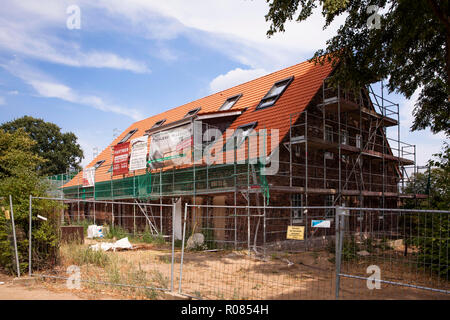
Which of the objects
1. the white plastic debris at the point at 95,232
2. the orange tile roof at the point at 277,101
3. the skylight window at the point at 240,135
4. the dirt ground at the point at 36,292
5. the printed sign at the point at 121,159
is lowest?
the white plastic debris at the point at 95,232

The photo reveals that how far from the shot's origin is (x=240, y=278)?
355 inches

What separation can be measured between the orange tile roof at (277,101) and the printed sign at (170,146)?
2453 millimetres

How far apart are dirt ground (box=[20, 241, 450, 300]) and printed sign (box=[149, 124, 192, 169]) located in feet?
16.7

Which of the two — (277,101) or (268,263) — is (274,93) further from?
(268,263)

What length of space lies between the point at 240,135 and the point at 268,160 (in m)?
2.49

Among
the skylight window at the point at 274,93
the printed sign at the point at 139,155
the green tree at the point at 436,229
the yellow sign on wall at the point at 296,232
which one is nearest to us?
the yellow sign on wall at the point at 296,232

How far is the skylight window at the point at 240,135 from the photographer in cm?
1559

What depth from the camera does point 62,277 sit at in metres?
7.76

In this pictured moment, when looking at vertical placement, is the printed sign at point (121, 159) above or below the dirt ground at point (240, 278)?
above

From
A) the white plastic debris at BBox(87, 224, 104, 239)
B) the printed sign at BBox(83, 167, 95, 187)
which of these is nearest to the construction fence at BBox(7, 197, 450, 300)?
the white plastic debris at BBox(87, 224, 104, 239)

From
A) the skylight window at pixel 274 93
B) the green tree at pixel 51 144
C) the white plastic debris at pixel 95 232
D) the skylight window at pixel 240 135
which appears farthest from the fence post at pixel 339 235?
the green tree at pixel 51 144

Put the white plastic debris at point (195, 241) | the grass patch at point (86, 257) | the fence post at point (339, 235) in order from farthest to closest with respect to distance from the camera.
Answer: the white plastic debris at point (195, 241), the grass patch at point (86, 257), the fence post at point (339, 235)

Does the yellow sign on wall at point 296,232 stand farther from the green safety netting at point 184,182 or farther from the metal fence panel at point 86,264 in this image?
the green safety netting at point 184,182
